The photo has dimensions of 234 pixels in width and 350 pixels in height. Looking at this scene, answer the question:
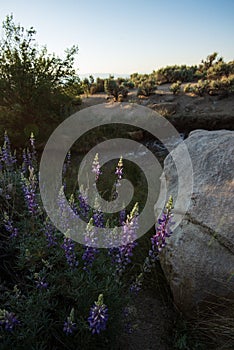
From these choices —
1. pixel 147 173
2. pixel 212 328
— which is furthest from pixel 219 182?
pixel 147 173

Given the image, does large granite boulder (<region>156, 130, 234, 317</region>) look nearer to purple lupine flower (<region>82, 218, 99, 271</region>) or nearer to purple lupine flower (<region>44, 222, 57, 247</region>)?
purple lupine flower (<region>82, 218, 99, 271</region>)

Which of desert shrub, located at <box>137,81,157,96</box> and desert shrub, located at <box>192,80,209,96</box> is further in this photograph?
desert shrub, located at <box>137,81,157,96</box>

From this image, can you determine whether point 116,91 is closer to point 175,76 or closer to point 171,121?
point 171,121

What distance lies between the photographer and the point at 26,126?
7086mm

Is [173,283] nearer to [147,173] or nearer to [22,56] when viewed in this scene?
[147,173]

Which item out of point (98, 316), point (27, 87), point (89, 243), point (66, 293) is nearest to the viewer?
point (98, 316)

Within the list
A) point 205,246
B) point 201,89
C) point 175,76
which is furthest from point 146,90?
point 205,246

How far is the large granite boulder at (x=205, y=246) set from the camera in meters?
2.79

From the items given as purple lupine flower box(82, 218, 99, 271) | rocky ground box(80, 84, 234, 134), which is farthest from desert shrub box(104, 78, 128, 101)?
purple lupine flower box(82, 218, 99, 271)

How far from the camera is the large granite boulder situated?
279 centimetres

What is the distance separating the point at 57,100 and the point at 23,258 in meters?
5.59

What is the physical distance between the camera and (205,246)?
2850mm

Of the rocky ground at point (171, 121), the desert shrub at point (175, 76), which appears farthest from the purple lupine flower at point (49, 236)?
the desert shrub at point (175, 76)

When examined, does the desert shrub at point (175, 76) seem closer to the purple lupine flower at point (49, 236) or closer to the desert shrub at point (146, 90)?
the desert shrub at point (146, 90)
